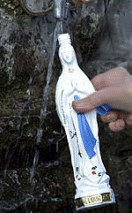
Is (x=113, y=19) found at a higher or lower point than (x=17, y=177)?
higher

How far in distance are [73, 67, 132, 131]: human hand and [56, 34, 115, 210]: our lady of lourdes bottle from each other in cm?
4

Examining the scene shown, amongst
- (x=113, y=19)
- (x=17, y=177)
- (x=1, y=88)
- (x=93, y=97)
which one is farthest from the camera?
(x=113, y=19)

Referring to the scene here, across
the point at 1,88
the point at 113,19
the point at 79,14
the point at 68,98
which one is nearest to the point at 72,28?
the point at 79,14

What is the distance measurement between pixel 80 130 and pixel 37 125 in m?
0.92

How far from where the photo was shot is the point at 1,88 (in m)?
2.76

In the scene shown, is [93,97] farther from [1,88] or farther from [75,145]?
[1,88]

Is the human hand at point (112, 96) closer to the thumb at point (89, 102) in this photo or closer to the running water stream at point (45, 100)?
the thumb at point (89, 102)

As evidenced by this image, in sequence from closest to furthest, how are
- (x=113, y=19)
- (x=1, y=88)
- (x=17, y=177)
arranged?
1. (x=17, y=177)
2. (x=1, y=88)
3. (x=113, y=19)

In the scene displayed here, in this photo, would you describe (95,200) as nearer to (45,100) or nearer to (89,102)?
(89,102)

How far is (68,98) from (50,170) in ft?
3.01

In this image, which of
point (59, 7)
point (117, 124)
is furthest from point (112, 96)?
point (59, 7)

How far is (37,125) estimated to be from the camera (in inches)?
106

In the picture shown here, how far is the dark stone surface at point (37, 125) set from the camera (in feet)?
8.47

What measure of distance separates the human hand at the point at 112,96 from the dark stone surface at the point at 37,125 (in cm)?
88
